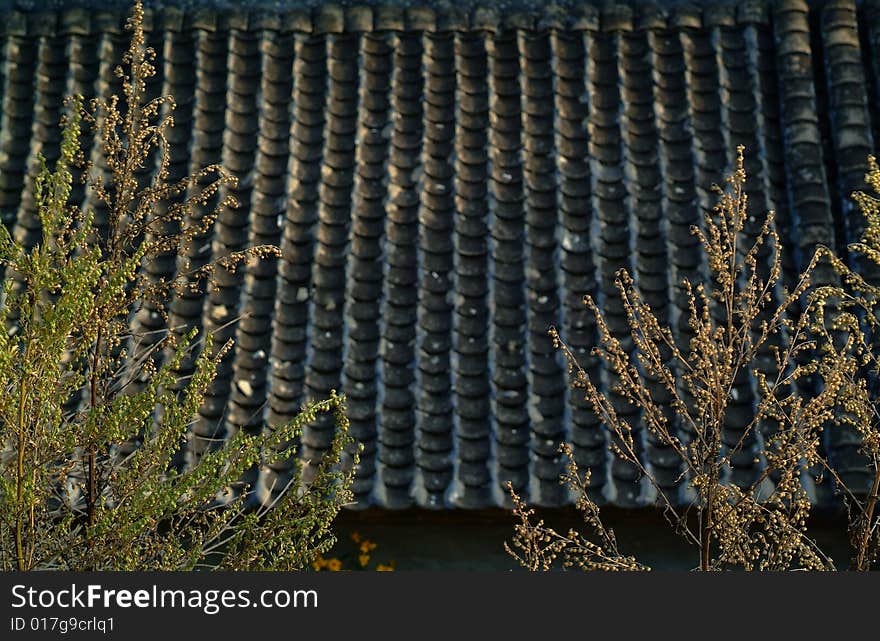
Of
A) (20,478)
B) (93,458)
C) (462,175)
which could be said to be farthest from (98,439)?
(462,175)

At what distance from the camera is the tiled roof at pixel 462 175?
546 centimetres

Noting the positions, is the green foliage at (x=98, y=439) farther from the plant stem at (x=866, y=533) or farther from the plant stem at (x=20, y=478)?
the plant stem at (x=866, y=533)

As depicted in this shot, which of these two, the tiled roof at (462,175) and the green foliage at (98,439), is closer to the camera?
the green foliage at (98,439)

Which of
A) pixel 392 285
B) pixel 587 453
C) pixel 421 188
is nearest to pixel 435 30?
pixel 421 188

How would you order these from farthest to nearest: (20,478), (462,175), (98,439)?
(462,175) < (98,439) < (20,478)

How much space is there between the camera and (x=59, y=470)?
374 cm

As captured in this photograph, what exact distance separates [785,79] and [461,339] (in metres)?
2.04

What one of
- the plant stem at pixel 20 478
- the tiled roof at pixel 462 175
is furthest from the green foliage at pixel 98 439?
the tiled roof at pixel 462 175

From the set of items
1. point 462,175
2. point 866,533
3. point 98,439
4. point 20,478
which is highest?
point 462,175

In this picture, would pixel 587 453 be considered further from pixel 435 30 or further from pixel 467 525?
pixel 435 30

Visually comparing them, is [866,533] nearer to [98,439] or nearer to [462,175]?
[98,439]

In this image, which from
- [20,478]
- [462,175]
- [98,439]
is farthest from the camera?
[462,175]

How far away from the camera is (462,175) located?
20.7 feet

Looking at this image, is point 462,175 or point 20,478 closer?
point 20,478
